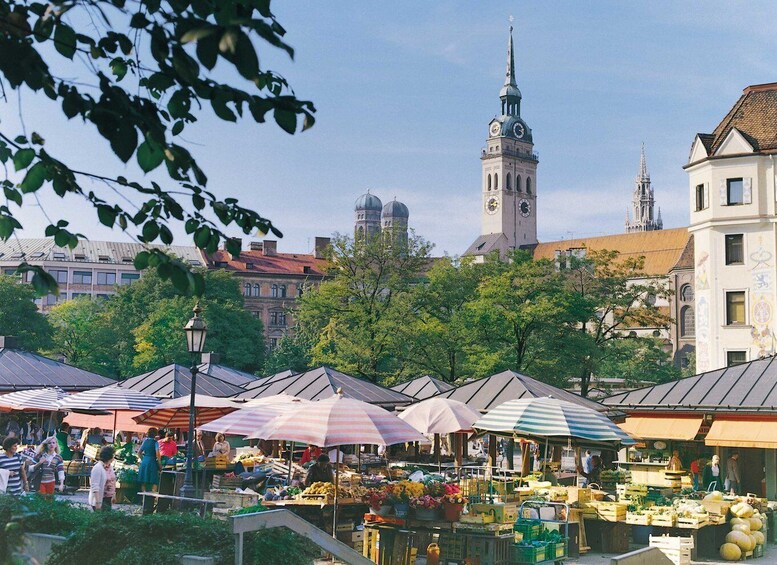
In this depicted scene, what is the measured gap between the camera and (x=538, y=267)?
5303 cm

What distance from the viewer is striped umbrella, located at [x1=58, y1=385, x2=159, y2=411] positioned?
2459cm

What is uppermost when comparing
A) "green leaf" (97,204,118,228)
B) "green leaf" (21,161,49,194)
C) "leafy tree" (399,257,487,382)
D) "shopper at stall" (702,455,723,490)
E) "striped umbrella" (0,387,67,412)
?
"leafy tree" (399,257,487,382)

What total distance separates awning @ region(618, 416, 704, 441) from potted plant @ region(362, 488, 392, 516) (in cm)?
1247

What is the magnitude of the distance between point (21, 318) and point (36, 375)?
44.3 metres

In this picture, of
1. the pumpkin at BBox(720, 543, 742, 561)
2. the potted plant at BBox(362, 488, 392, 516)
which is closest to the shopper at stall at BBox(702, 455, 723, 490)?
the pumpkin at BBox(720, 543, 742, 561)

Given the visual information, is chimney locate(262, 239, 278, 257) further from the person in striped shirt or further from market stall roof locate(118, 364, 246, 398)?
the person in striped shirt

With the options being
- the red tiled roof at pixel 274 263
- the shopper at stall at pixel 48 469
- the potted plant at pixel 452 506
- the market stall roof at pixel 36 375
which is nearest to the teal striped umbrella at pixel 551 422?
the potted plant at pixel 452 506

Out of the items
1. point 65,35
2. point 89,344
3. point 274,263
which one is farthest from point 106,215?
point 274,263

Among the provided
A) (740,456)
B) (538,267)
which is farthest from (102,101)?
(538,267)

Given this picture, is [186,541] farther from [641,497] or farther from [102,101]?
[641,497]

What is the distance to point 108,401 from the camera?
25.0 m

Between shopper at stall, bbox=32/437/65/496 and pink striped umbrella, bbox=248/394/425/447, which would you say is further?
shopper at stall, bbox=32/437/65/496

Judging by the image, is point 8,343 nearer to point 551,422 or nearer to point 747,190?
point 551,422

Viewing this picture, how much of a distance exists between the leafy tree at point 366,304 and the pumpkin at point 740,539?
104ft
